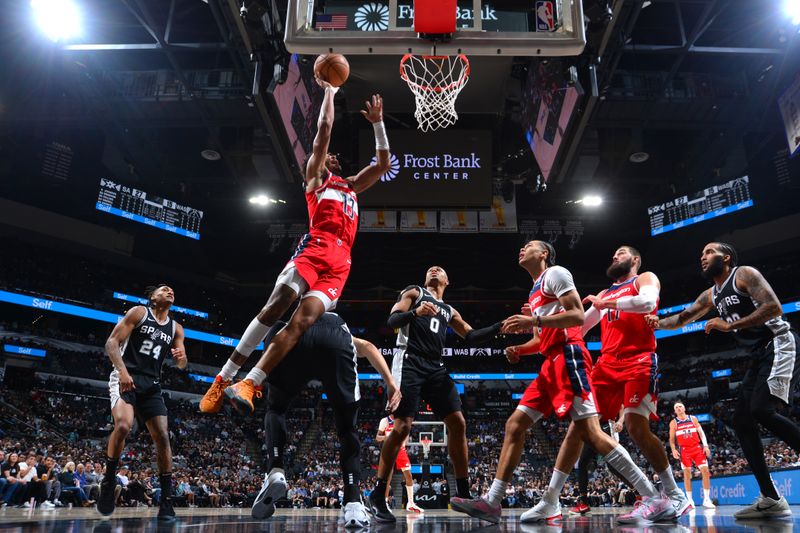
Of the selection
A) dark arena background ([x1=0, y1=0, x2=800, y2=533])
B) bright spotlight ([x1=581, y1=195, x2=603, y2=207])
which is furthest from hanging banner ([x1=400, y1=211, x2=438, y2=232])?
bright spotlight ([x1=581, y1=195, x2=603, y2=207])

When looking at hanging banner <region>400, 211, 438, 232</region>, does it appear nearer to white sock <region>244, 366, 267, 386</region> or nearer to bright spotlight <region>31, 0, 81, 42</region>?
bright spotlight <region>31, 0, 81, 42</region>

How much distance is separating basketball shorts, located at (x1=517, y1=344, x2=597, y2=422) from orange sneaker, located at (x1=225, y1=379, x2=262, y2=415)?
220cm

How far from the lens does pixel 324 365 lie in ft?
12.5

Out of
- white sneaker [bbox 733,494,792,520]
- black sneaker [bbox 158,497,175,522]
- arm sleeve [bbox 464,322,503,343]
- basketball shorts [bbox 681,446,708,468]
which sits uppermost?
arm sleeve [bbox 464,322,503,343]

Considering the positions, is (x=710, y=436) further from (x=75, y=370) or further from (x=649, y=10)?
(x=75, y=370)

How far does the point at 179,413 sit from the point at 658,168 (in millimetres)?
23648

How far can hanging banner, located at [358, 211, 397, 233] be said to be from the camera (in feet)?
64.9

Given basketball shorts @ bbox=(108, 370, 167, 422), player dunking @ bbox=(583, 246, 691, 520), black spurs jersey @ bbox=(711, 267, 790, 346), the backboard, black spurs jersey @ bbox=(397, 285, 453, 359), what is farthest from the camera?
basketball shorts @ bbox=(108, 370, 167, 422)

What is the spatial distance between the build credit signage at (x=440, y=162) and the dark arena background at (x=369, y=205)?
55mm

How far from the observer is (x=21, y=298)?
998 inches

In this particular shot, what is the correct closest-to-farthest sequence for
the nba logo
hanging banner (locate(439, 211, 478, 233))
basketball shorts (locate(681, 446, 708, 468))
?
the nba logo, basketball shorts (locate(681, 446, 708, 468)), hanging banner (locate(439, 211, 478, 233))

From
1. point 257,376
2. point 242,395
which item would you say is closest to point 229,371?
point 257,376

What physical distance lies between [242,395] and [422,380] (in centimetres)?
236

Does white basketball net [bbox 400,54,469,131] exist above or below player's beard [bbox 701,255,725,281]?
above
